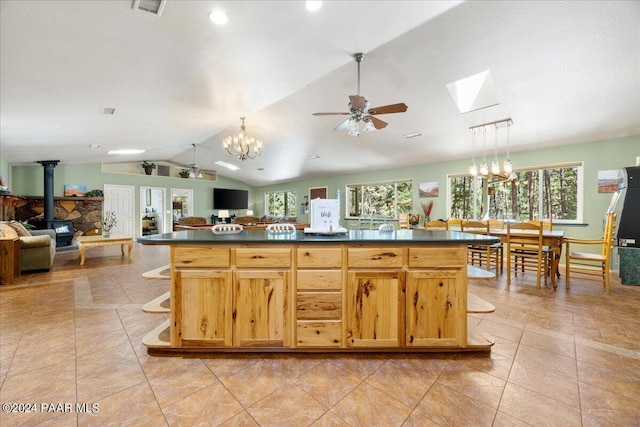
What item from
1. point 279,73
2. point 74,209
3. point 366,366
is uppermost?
point 279,73

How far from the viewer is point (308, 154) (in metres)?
7.27

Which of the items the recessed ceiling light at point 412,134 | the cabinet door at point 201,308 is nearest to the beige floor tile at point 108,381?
the cabinet door at point 201,308

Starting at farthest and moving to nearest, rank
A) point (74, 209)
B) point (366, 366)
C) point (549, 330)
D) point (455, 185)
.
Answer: point (74, 209) < point (455, 185) < point (549, 330) < point (366, 366)

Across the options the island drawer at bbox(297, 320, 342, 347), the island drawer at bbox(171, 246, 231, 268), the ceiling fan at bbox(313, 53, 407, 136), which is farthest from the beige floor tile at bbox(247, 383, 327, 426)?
the ceiling fan at bbox(313, 53, 407, 136)

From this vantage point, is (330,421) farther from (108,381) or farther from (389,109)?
(389,109)

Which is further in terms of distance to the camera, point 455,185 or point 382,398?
point 455,185

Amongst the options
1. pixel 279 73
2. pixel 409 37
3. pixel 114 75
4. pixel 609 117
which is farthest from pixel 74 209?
pixel 609 117

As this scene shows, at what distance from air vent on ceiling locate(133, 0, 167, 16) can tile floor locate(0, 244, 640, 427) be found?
246 cm

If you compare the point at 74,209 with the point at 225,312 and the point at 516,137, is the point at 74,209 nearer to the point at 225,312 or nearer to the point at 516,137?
the point at 225,312

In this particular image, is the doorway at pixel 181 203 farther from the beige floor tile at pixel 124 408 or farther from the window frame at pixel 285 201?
the beige floor tile at pixel 124 408

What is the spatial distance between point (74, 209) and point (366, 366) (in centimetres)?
978

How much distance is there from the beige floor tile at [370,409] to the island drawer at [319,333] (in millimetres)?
392

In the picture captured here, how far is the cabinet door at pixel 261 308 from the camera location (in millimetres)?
1963

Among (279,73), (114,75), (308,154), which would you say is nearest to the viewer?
(114,75)
